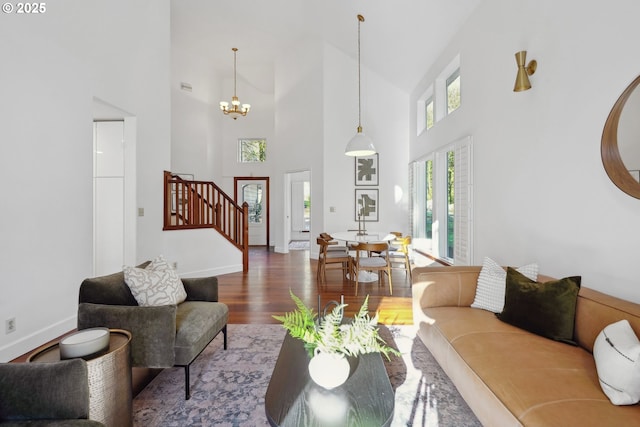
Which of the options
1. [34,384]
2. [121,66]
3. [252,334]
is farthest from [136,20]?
[34,384]

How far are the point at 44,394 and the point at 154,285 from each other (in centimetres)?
108

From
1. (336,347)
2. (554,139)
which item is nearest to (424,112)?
(554,139)

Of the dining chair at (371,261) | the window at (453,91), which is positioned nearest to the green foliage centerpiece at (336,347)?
the dining chair at (371,261)

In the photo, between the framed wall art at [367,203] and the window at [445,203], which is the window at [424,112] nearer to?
the window at [445,203]

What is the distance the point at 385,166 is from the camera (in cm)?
712

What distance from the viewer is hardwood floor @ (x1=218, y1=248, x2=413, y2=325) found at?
354 centimetres

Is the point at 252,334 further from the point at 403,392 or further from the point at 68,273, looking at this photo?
the point at 68,273

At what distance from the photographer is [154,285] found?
2.22m

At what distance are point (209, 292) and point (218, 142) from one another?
707 cm

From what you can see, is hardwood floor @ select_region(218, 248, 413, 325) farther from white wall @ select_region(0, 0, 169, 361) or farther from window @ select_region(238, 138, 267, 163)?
window @ select_region(238, 138, 267, 163)

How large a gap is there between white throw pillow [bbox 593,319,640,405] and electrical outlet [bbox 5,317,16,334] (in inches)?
157

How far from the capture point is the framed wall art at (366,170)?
277 inches

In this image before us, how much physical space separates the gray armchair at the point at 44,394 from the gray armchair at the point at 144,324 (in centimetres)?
70

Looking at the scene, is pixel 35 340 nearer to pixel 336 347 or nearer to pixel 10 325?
pixel 10 325
